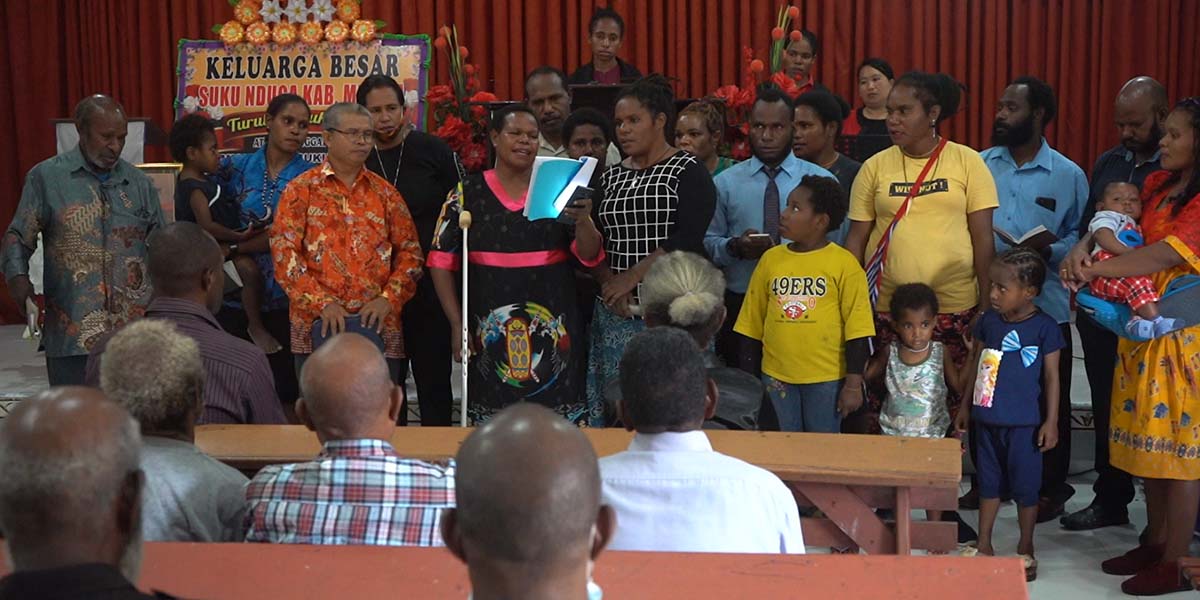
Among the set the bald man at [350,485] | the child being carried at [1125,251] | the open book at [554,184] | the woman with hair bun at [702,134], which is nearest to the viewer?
the bald man at [350,485]

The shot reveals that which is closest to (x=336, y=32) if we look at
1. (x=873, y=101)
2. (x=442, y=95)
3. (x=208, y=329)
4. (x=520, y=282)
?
(x=442, y=95)

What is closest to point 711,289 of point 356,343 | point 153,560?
point 356,343

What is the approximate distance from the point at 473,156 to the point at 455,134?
106mm

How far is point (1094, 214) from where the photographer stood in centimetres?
427

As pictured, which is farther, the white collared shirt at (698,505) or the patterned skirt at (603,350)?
the patterned skirt at (603,350)

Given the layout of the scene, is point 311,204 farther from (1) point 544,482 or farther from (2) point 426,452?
(1) point 544,482

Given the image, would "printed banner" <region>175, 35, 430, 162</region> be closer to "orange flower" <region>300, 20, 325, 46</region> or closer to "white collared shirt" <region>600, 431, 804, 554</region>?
"orange flower" <region>300, 20, 325, 46</region>

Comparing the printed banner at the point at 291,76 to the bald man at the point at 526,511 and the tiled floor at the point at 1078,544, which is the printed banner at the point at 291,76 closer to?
the tiled floor at the point at 1078,544

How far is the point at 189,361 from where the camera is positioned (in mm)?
2369

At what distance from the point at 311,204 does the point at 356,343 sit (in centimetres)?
198

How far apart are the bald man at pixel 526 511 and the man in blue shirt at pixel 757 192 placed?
3.04m

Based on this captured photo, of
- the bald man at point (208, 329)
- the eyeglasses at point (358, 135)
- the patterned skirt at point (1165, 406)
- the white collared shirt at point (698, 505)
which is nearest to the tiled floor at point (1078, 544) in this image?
the patterned skirt at point (1165, 406)

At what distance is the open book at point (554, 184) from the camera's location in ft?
12.8

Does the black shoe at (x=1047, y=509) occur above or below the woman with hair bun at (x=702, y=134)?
below
